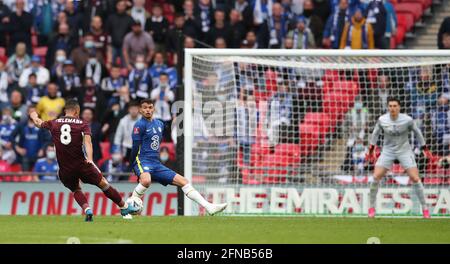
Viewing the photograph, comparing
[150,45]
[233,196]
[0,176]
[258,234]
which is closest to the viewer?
[258,234]

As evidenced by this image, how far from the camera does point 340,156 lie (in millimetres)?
21859

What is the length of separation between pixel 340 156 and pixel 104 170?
5.14 meters

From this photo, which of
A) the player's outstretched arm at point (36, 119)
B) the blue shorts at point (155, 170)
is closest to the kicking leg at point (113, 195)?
the blue shorts at point (155, 170)

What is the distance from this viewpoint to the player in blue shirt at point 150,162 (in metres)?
17.6

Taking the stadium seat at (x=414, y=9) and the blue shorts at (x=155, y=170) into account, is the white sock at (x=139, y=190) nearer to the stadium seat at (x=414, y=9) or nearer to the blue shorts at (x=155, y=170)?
the blue shorts at (x=155, y=170)

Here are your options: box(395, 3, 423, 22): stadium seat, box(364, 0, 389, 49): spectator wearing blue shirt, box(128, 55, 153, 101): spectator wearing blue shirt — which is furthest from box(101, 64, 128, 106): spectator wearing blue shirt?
box(395, 3, 423, 22): stadium seat

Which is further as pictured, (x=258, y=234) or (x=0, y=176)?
(x=0, y=176)

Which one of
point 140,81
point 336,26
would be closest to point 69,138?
point 140,81

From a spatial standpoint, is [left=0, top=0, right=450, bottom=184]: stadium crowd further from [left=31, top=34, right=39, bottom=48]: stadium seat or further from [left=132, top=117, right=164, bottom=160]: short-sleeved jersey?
[left=132, top=117, right=164, bottom=160]: short-sleeved jersey

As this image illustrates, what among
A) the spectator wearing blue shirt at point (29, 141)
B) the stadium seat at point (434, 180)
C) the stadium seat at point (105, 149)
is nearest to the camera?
the stadium seat at point (434, 180)

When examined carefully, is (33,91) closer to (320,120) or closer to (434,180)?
(320,120)

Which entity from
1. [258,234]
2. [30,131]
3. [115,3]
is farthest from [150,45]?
[258,234]

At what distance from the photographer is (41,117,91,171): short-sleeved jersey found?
16891mm

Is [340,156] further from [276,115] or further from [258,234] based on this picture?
[258,234]
